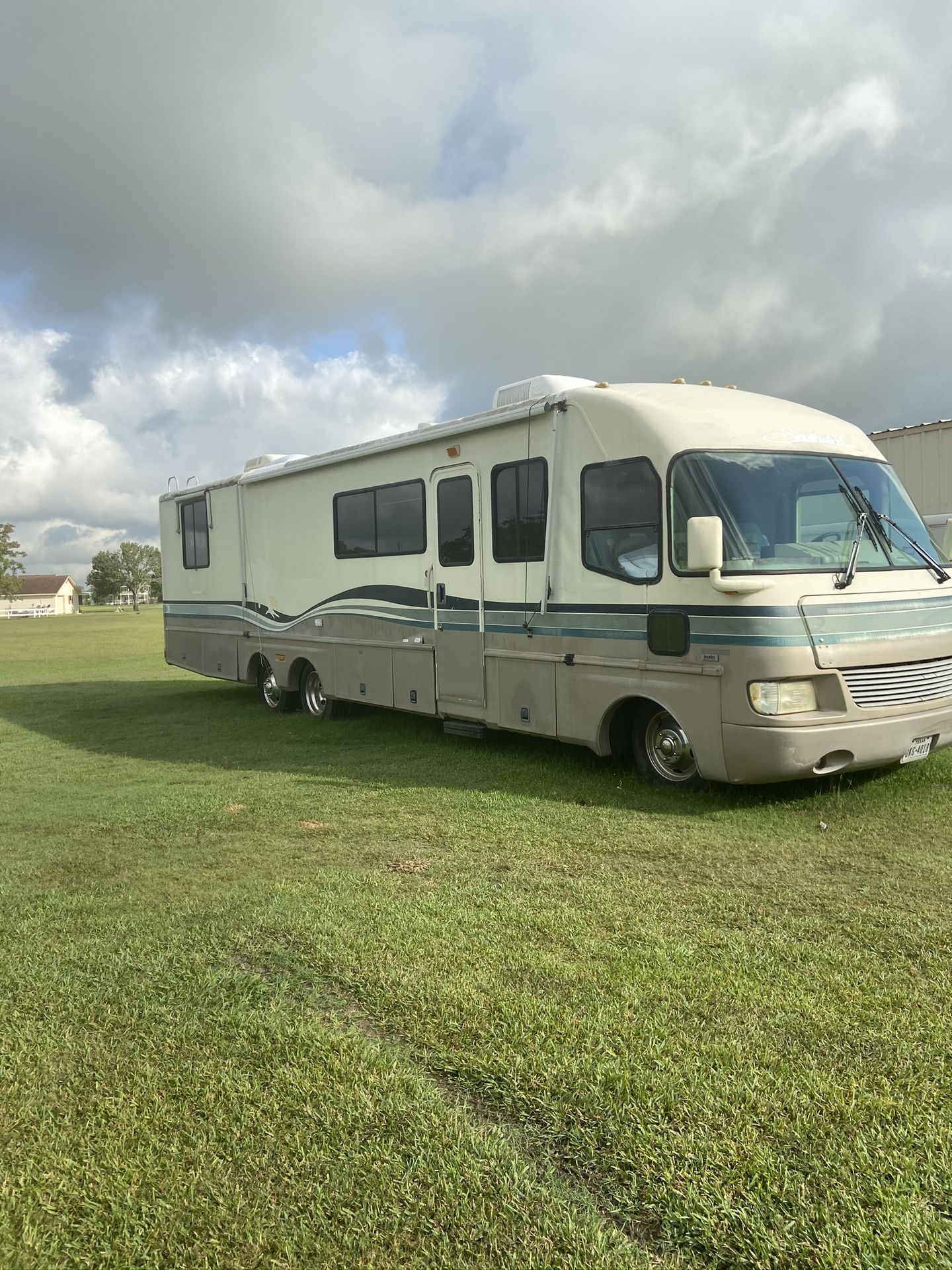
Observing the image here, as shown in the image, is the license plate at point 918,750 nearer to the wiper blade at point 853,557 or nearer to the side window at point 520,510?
the wiper blade at point 853,557

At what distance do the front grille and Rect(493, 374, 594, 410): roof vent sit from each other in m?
2.98

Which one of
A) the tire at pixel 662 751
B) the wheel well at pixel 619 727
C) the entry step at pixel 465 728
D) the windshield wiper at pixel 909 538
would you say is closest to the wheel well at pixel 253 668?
the entry step at pixel 465 728

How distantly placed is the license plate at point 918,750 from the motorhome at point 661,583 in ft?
0.06

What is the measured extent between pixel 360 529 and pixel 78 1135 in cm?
782

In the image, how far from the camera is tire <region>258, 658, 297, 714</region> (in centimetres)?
1259

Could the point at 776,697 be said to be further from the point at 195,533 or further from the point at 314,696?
the point at 195,533

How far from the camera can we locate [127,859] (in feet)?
20.0

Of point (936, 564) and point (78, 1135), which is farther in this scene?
point (936, 564)

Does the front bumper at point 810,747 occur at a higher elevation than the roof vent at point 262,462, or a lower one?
lower

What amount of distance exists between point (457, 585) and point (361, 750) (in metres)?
1.93

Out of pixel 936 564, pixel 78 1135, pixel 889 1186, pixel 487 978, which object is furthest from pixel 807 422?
pixel 78 1135

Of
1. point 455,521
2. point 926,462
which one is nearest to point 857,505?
point 455,521

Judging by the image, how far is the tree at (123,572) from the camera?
13312cm

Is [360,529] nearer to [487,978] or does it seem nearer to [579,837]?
[579,837]
